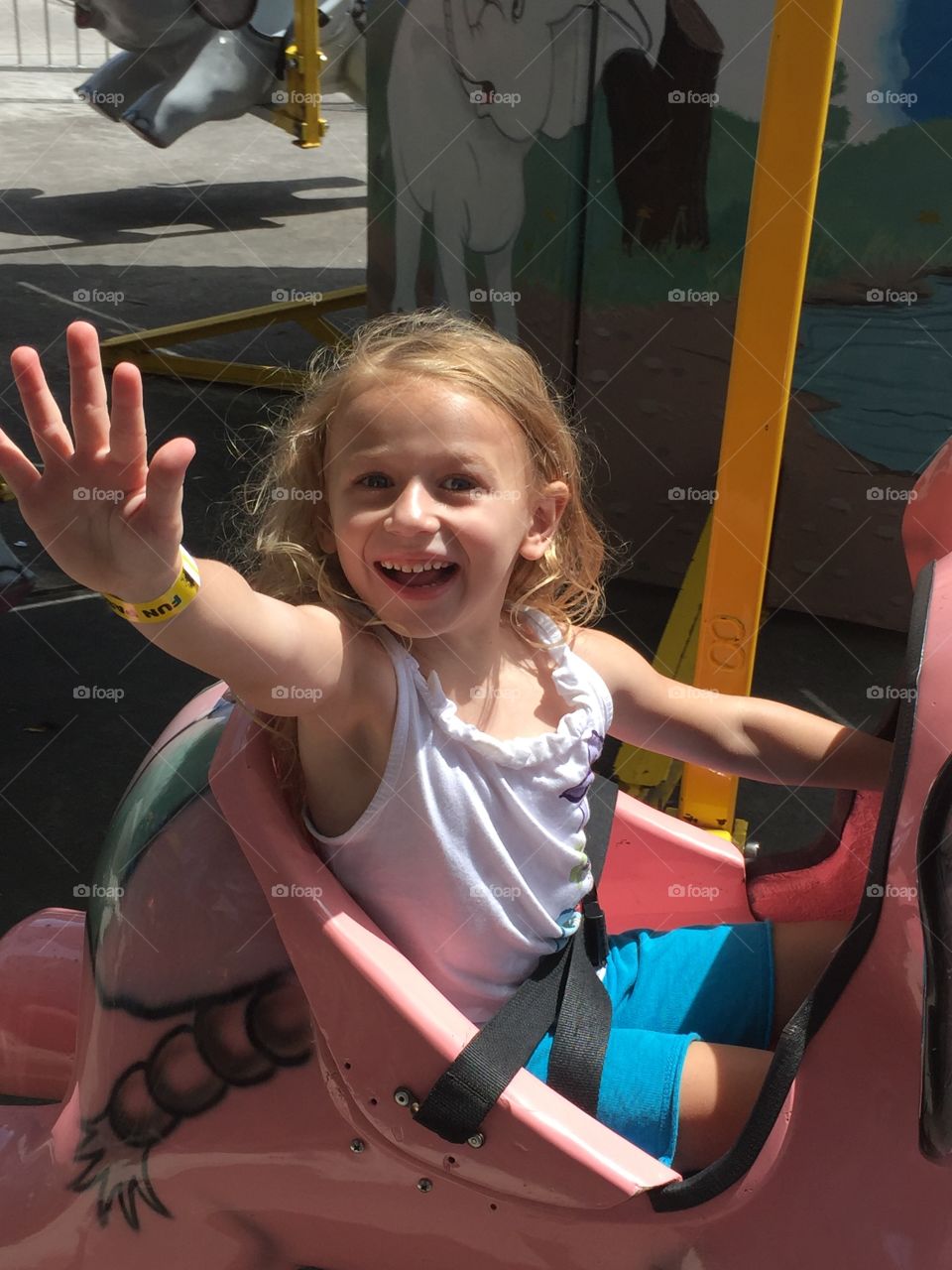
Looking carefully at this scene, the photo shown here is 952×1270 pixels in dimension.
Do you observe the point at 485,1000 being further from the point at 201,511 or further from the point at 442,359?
the point at 201,511

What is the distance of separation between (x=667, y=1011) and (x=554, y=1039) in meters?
0.18

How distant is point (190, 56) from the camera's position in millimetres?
5742

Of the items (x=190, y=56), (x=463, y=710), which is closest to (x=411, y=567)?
(x=463, y=710)

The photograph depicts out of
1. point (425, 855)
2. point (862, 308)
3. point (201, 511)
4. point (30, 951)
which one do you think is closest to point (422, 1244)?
point (425, 855)

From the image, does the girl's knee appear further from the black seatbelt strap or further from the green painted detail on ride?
the green painted detail on ride

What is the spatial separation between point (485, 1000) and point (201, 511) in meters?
2.84

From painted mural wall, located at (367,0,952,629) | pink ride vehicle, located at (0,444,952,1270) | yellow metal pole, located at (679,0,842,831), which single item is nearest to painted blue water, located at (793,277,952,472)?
painted mural wall, located at (367,0,952,629)

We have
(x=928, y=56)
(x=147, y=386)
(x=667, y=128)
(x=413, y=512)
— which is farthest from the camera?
(x=147, y=386)

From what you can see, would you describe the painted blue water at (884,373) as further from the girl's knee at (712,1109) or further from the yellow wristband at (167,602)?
the yellow wristband at (167,602)

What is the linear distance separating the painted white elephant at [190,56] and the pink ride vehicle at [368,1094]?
188 inches

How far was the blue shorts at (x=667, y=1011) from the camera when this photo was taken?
136 cm

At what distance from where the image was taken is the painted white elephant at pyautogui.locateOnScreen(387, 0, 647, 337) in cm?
329

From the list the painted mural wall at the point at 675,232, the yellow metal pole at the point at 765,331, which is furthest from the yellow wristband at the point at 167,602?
the painted mural wall at the point at 675,232

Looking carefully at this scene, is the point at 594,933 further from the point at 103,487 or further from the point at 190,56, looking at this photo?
the point at 190,56
